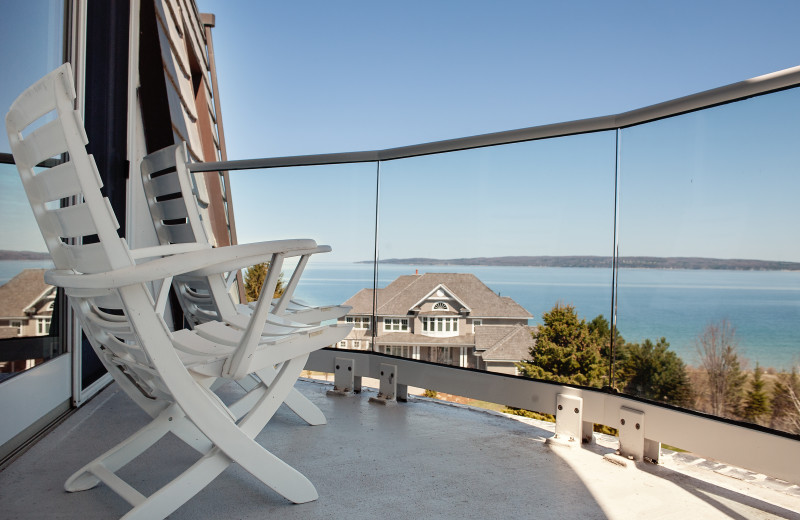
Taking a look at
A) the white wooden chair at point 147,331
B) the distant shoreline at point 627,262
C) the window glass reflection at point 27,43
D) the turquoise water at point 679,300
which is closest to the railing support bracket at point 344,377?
the distant shoreline at point 627,262

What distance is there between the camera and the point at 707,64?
4462cm

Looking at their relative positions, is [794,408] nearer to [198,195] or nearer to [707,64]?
[198,195]

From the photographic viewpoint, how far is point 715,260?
82.8 inches

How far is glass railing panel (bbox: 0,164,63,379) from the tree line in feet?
6.42

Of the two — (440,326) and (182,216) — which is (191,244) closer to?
(182,216)

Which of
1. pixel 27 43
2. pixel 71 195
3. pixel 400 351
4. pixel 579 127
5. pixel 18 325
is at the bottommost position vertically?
pixel 400 351

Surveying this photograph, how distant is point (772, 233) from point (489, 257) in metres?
1.17

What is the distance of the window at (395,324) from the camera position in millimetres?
3188

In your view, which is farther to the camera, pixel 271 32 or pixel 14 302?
pixel 271 32

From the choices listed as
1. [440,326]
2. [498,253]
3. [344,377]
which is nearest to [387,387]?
[344,377]

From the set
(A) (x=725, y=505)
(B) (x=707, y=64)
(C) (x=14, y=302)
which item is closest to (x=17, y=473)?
(C) (x=14, y=302)

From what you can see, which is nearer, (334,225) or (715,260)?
(715,260)

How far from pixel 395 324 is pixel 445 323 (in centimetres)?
38

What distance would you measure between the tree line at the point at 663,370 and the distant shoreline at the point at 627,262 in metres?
0.19
